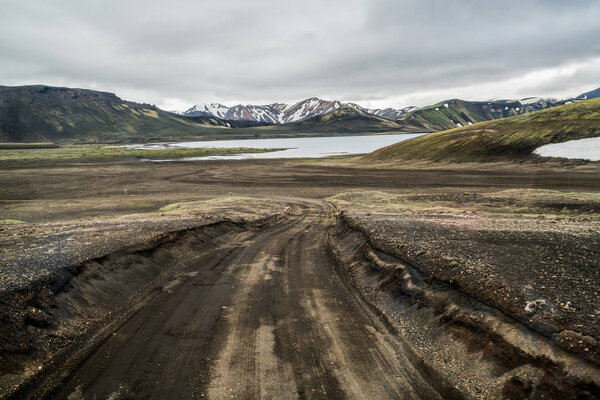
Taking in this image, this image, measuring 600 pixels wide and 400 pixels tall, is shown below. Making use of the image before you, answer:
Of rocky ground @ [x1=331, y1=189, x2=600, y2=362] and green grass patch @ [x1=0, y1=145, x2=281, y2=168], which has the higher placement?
green grass patch @ [x1=0, y1=145, x2=281, y2=168]

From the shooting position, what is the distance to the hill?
6481 centimetres

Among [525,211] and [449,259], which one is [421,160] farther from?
[449,259]

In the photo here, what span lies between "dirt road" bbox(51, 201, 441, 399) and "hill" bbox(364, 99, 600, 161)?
68.8 metres

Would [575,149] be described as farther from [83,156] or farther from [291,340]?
[83,156]

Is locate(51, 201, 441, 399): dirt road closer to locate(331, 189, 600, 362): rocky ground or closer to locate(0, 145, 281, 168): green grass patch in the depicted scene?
locate(331, 189, 600, 362): rocky ground

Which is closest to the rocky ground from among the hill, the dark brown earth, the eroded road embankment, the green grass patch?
the dark brown earth

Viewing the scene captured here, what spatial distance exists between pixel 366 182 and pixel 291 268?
3849 centimetres

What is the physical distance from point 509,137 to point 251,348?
267ft

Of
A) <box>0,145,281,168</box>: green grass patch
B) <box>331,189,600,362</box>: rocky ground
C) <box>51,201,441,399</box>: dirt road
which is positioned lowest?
<box>51,201,441,399</box>: dirt road

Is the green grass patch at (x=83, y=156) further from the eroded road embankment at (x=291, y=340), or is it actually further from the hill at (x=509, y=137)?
the eroded road embankment at (x=291, y=340)

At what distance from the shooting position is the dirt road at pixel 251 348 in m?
6.53

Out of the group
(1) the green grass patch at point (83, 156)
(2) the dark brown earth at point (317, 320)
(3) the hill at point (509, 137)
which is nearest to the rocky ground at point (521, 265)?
(2) the dark brown earth at point (317, 320)

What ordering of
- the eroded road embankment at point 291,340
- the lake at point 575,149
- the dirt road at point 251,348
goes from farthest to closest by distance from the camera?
the lake at point 575,149 < the dirt road at point 251,348 < the eroded road embankment at point 291,340

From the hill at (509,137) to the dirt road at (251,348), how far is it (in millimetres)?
68830
